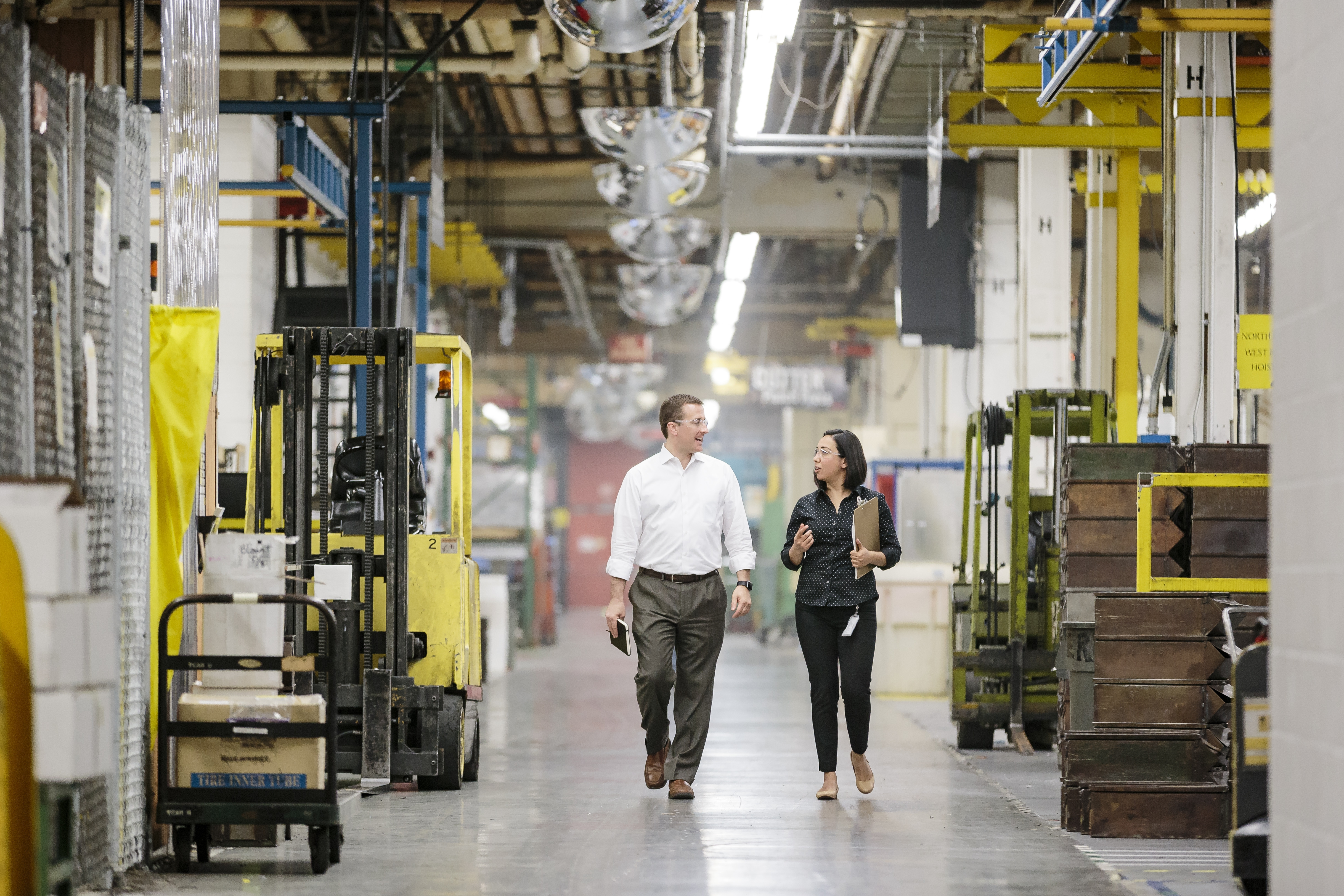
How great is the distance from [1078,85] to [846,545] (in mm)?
4344

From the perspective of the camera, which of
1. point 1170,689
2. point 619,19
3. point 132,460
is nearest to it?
point 132,460

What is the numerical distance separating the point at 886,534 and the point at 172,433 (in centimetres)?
364

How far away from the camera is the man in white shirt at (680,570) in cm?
765

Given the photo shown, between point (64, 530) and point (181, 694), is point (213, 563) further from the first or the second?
point (64, 530)

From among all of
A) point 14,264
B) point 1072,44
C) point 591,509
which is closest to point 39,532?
point 14,264

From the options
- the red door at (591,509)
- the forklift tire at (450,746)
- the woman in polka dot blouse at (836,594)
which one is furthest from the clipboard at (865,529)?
the red door at (591,509)

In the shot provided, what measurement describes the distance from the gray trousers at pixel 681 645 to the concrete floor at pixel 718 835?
0.48 metres

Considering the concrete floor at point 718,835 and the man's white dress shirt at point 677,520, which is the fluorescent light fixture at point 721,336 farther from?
the man's white dress shirt at point 677,520

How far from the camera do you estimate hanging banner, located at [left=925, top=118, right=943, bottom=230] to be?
435 inches

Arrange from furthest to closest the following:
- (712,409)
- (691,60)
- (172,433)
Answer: (712,409) < (691,60) < (172,433)

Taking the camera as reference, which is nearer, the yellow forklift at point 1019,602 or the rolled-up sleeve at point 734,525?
the rolled-up sleeve at point 734,525

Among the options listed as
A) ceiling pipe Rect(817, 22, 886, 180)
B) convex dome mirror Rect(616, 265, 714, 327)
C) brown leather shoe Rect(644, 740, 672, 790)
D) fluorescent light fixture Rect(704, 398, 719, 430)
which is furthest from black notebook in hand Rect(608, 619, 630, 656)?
fluorescent light fixture Rect(704, 398, 719, 430)

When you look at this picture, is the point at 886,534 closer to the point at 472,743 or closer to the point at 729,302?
the point at 472,743

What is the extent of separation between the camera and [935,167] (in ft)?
36.5
